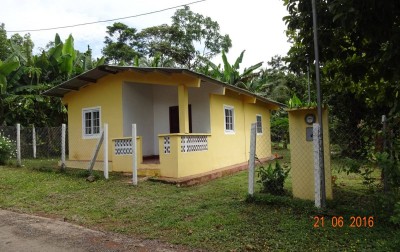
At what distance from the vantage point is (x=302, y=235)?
15.9 ft

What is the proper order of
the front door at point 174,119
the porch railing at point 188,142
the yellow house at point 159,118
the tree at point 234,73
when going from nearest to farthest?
the porch railing at point 188,142 < the yellow house at point 159,118 < the front door at point 174,119 < the tree at point 234,73

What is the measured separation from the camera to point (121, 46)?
34062 millimetres

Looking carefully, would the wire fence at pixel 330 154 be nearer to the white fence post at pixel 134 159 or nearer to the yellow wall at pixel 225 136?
the white fence post at pixel 134 159

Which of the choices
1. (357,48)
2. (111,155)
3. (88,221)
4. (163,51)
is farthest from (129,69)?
(163,51)

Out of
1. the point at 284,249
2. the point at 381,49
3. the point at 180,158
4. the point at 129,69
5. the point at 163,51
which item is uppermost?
the point at 163,51

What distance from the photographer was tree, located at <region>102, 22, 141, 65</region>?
3315cm

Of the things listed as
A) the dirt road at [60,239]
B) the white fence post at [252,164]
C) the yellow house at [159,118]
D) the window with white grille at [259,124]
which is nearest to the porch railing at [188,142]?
the yellow house at [159,118]

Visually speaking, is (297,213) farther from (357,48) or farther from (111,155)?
(111,155)

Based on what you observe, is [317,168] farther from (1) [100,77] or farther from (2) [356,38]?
(1) [100,77]

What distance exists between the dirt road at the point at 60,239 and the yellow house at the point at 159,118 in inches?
161

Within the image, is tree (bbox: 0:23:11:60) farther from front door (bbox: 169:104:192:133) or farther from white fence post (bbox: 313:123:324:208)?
white fence post (bbox: 313:123:324:208)

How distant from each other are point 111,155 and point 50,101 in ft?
23.2
